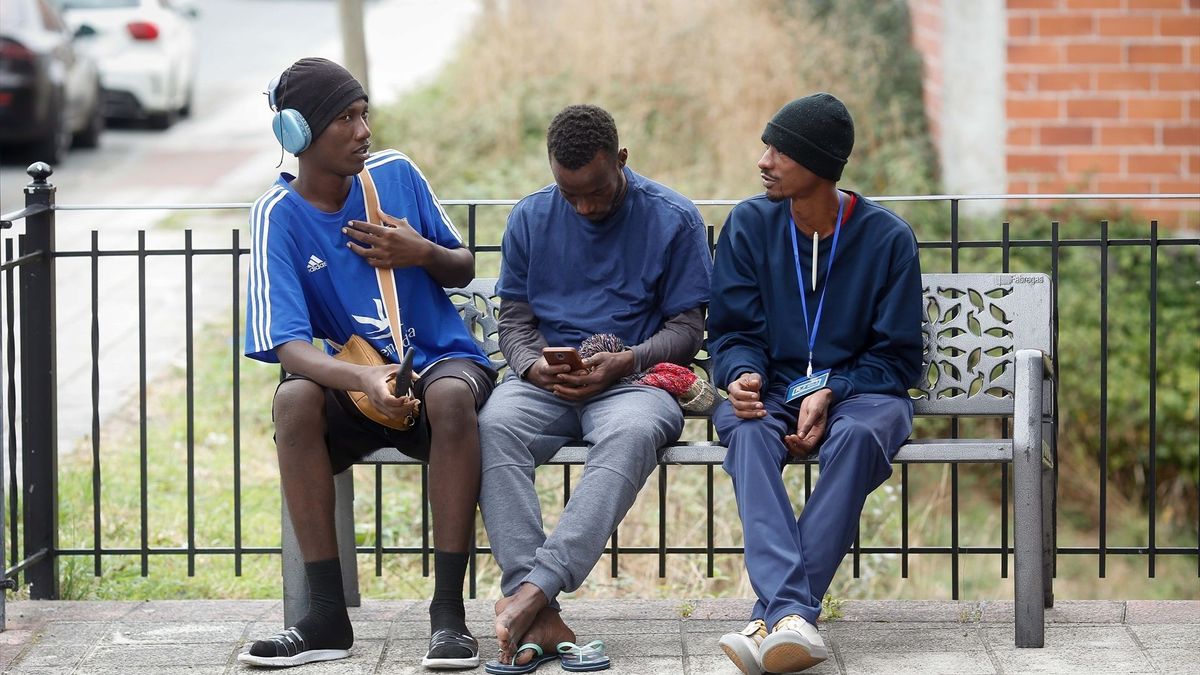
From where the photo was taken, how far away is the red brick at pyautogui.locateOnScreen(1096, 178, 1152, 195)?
9117 mm

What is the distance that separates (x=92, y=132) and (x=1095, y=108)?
1000cm

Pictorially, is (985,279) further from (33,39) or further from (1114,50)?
(33,39)

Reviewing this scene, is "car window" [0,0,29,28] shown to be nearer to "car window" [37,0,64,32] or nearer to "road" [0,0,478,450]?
"car window" [37,0,64,32]

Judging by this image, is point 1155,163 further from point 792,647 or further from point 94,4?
point 94,4

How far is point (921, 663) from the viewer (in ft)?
14.1

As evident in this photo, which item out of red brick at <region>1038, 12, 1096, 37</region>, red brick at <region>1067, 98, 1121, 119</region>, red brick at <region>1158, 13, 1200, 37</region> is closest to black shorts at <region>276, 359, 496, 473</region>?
red brick at <region>1067, 98, 1121, 119</region>

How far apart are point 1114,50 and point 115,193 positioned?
7750 millimetres

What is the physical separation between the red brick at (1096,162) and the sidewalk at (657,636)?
4.76 metres

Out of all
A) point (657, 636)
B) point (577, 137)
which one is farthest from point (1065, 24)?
point (657, 636)

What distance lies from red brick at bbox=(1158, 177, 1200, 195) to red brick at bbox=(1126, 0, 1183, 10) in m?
0.93

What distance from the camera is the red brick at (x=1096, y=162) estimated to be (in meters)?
9.16

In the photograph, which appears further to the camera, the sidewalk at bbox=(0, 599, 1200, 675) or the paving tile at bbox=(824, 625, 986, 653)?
the paving tile at bbox=(824, 625, 986, 653)

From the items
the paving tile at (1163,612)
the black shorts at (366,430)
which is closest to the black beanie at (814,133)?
the black shorts at (366,430)

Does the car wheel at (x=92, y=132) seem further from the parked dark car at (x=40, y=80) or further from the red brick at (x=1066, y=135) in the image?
A: the red brick at (x=1066, y=135)
